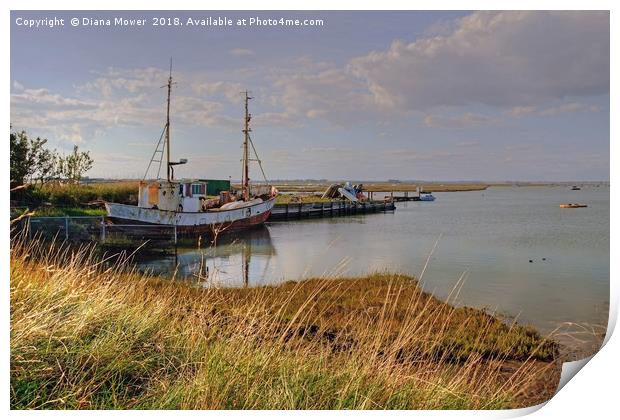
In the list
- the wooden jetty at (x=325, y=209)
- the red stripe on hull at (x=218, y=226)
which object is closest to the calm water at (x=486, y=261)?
the red stripe on hull at (x=218, y=226)

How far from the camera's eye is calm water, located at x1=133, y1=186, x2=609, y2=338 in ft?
22.0

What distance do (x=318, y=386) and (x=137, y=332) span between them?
43.8 inches

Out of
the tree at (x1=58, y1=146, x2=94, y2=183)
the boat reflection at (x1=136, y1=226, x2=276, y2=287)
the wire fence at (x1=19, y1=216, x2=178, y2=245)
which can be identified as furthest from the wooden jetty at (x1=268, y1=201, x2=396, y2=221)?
the tree at (x1=58, y1=146, x2=94, y2=183)

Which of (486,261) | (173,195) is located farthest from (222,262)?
(173,195)

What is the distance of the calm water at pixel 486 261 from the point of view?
265 inches

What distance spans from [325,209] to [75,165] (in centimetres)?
1905

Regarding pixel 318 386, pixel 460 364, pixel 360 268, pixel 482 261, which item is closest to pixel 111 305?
pixel 318 386

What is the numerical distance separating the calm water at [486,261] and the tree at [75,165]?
1868 millimetres

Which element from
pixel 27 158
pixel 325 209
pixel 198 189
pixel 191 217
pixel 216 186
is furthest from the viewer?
pixel 325 209

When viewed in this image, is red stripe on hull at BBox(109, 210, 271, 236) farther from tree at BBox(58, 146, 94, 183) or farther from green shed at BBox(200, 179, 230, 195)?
tree at BBox(58, 146, 94, 183)

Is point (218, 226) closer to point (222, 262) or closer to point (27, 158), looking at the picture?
point (222, 262)

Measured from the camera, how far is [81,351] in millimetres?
2740

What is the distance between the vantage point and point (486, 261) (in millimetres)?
9984

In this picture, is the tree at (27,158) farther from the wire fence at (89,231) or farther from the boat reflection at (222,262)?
the boat reflection at (222,262)
